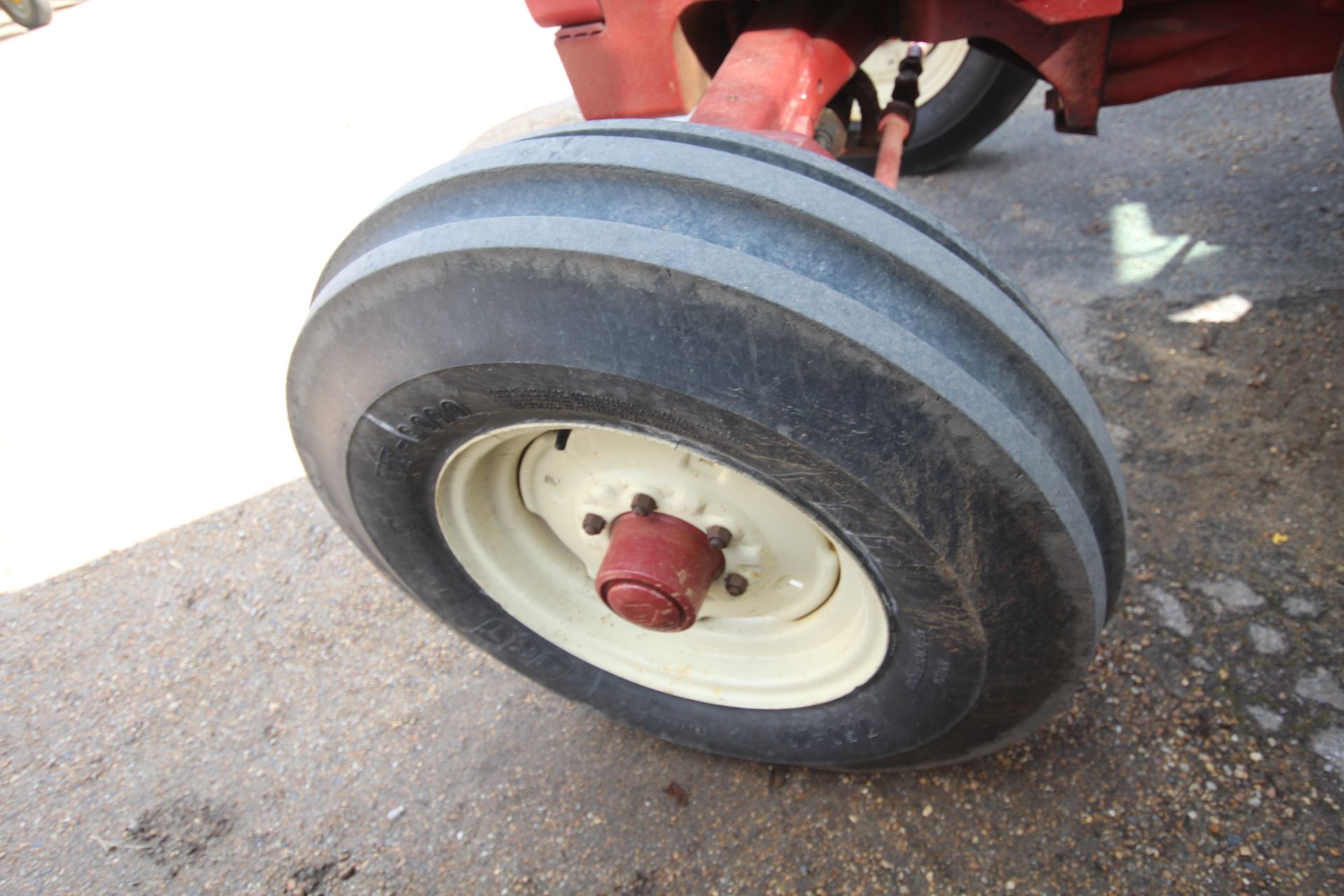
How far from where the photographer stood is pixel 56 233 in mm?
4254

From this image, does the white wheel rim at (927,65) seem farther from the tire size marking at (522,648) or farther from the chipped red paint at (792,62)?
the tire size marking at (522,648)

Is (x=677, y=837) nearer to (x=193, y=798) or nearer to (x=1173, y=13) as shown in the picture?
(x=193, y=798)

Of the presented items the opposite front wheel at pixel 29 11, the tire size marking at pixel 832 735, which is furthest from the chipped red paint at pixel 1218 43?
the opposite front wheel at pixel 29 11

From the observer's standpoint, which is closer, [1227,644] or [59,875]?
[1227,644]

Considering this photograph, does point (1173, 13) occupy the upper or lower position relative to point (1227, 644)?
upper

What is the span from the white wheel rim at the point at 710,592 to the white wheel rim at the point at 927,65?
2.03m

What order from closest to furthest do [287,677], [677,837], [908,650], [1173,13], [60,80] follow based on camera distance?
[908,650]
[677,837]
[1173,13]
[287,677]
[60,80]

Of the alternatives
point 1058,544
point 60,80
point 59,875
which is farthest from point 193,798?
point 60,80

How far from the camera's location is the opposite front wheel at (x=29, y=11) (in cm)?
747

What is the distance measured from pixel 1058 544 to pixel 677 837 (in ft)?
3.05

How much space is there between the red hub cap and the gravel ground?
0.48m

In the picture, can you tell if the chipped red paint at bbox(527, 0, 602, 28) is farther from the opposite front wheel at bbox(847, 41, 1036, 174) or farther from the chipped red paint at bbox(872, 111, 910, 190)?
the opposite front wheel at bbox(847, 41, 1036, 174)

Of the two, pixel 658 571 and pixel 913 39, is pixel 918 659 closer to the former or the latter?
pixel 658 571

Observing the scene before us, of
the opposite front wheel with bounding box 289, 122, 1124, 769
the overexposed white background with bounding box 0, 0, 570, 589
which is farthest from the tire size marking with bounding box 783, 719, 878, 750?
the overexposed white background with bounding box 0, 0, 570, 589
